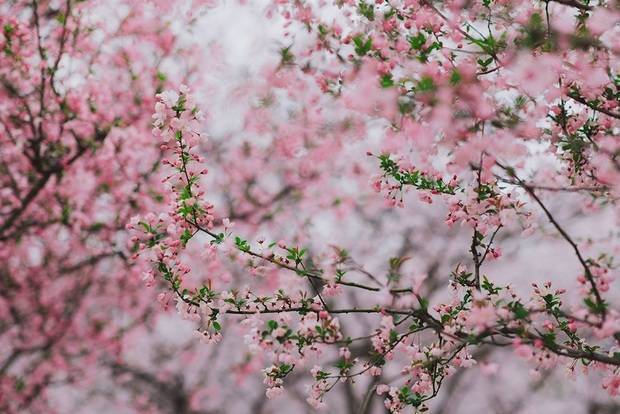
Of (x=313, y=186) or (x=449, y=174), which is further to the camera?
(x=313, y=186)

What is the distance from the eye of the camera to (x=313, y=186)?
10.3m

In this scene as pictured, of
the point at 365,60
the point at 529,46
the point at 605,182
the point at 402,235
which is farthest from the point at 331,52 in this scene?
the point at 402,235

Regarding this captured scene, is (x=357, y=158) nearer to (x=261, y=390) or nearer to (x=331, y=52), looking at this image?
(x=331, y=52)

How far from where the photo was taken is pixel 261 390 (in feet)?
53.2

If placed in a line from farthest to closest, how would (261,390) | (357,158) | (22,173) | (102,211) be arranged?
(261,390) < (357,158) < (102,211) < (22,173)

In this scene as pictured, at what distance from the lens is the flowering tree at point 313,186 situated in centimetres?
307

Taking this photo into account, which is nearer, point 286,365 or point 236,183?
point 286,365

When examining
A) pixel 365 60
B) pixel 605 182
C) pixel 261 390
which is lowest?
pixel 605 182

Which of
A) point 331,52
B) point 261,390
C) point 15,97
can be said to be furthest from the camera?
point 261,390

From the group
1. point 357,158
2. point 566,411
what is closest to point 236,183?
point 357,158

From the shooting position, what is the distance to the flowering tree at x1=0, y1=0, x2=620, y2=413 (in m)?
3.07

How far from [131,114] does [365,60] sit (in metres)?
5.04

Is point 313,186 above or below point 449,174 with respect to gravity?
above

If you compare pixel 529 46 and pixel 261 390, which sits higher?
pixel 261 390
